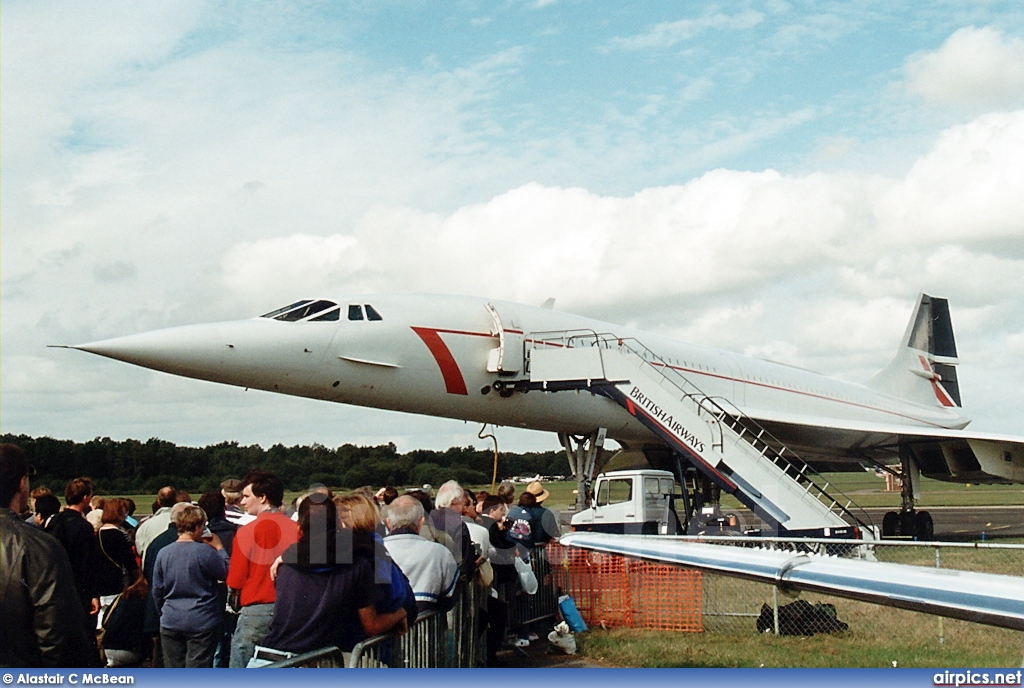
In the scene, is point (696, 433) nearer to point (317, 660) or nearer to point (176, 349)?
point (176, 349)

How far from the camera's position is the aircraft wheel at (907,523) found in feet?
73.1

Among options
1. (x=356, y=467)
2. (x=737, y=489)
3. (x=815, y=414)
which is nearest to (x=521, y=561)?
(x=356, y=467)

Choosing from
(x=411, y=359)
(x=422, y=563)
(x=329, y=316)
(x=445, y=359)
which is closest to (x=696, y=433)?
(x=445, y=359)

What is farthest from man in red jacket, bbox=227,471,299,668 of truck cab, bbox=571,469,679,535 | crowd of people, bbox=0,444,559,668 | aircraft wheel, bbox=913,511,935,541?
aircraft wheel, bbox=913,511,935,541

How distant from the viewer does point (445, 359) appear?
1502 centimetres

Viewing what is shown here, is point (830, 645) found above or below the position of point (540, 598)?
below

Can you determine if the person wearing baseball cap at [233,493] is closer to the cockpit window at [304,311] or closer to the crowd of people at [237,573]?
the crowd of people at [237,573]

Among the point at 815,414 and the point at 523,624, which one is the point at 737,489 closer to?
the point at 523,624

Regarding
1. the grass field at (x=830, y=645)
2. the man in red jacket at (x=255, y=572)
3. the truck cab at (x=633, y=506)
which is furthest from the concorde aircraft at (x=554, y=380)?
the man in red jacket at (x=255, y=572)

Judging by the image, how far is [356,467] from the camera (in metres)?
11.8

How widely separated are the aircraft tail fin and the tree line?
23622mm

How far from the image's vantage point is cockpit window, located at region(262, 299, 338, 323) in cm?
1355
